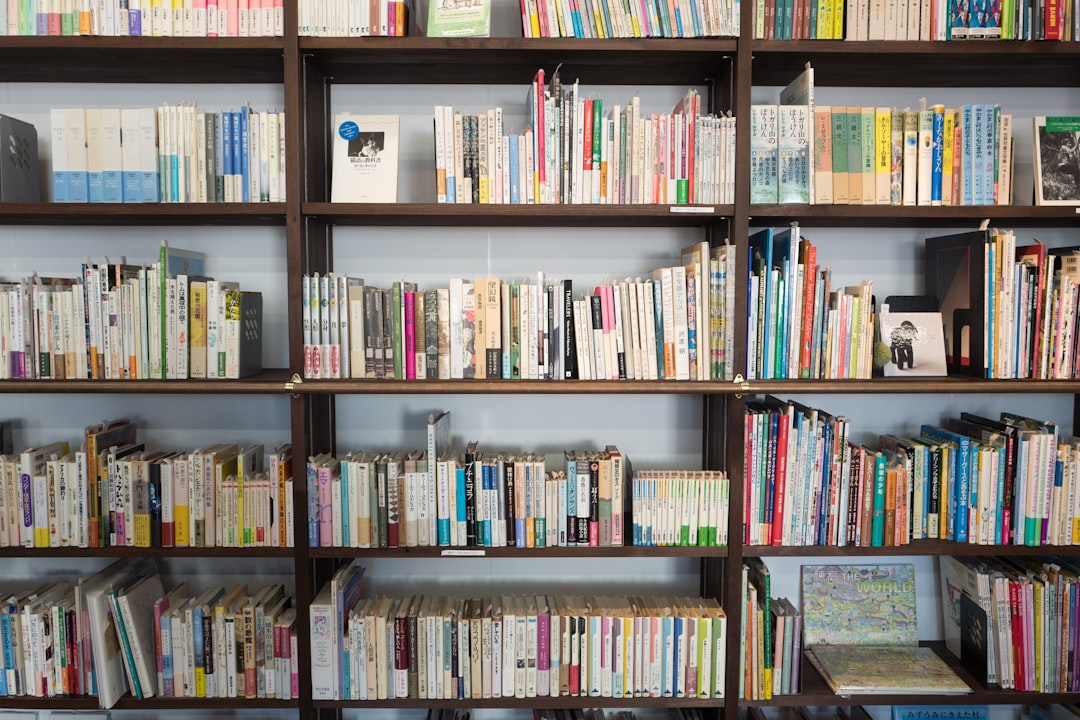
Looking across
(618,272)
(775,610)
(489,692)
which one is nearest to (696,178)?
(618,272)

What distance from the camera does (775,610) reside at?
6.24ft

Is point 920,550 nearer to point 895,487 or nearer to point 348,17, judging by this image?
point 895,487

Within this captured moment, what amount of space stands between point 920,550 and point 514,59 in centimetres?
175

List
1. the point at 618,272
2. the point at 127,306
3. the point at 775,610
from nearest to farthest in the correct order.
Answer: the point at 127,306
the point at 775,610
the point at 618,272

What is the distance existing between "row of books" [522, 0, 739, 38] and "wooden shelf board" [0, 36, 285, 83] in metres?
0.69

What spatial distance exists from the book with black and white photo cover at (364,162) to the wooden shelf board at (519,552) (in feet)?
3.13

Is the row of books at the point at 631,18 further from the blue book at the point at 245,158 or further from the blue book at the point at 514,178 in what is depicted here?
the blue book at the point at 245,158

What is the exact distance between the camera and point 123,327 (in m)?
1.76

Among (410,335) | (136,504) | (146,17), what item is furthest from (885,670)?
(146,17)

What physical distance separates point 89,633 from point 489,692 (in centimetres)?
113

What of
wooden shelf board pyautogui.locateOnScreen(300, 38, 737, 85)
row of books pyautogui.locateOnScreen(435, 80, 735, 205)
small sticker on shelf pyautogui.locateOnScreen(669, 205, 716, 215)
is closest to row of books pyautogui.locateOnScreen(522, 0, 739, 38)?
wooden shelf board pyautogui.locateOnScreen(300, 38, 737, 85)

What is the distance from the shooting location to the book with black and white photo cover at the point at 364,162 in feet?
5.87

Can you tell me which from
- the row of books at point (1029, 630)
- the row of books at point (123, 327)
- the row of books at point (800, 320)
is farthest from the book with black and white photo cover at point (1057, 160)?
the row of books at point (123, 327)

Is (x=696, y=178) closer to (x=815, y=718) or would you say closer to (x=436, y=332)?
(x=436, y=332)
